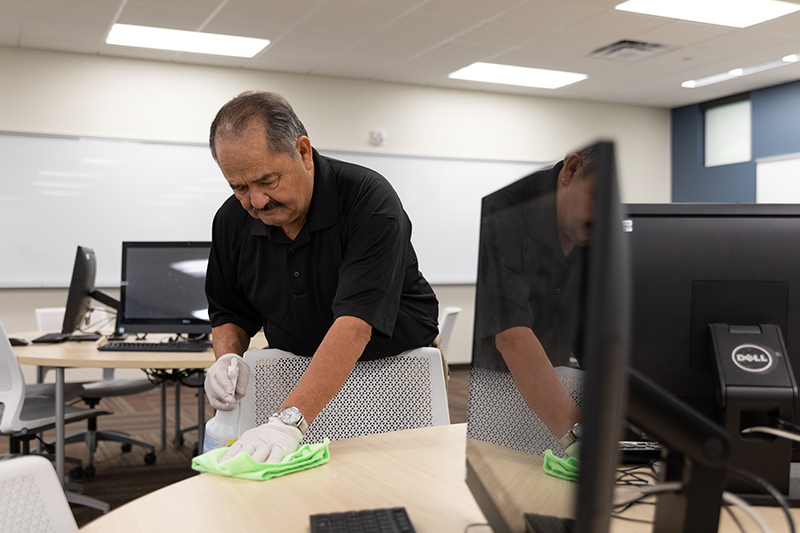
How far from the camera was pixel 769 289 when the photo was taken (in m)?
0.96

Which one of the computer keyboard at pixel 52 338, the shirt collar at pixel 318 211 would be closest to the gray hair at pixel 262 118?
the shirt collar at pixel 318 211

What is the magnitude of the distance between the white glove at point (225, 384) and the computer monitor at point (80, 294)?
242 centimetres

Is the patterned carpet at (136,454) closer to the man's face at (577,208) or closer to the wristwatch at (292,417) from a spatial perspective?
the wristwatch at (292,417)

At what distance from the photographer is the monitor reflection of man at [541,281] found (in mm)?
543

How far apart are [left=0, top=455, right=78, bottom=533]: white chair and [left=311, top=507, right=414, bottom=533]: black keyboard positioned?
33cm

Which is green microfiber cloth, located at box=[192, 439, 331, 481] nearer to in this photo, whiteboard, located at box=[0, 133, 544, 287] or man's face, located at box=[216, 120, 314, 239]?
man's face, located at box=[216, 120, 314, 239]

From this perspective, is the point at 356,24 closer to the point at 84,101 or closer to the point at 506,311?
the point at 84,101

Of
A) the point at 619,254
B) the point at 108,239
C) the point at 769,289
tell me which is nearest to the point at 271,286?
the point at 769,289

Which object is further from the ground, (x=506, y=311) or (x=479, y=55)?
(x=479, y=55)

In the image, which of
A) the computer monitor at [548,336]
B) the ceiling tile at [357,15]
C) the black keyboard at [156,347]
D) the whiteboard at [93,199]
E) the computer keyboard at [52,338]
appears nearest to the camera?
the computer monitor at [548,336]

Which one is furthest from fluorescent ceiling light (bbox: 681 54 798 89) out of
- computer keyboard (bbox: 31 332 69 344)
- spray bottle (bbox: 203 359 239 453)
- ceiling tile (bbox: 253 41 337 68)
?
spray bottle (bbox: 203 359 239 453)

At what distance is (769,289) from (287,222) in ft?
2.93

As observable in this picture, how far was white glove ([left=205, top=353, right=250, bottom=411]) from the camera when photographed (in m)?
1.30

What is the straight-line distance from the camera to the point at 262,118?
126 centimetres
